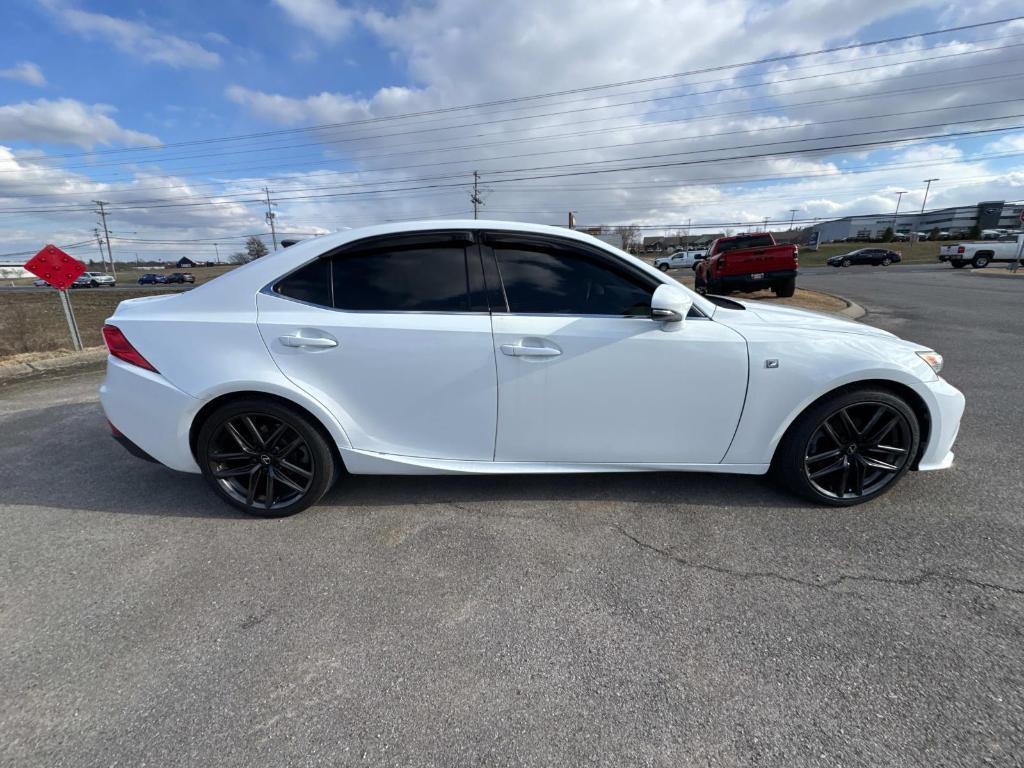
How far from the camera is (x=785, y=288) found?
475 inches

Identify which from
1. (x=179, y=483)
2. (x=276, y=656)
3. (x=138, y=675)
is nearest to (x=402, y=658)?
(x=276, y=656)

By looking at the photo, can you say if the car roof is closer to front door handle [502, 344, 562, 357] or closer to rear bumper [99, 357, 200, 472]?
rear bumper [99, 357, 200, 472]

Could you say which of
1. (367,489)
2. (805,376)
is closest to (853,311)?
(805,376)

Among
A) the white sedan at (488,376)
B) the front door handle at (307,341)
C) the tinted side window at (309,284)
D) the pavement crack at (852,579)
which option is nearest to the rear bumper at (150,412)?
the white sedan at (488,376)

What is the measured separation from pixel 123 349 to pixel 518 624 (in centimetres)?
259

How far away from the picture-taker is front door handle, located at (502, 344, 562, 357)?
246 cm

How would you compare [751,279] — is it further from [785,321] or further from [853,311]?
[785,321]

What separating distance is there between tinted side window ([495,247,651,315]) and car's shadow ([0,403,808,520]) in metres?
1.16

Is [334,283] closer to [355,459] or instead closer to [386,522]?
[355,459]

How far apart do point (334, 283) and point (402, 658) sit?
188 cm

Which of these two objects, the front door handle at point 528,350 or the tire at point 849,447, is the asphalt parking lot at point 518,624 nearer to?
the tire at point 849,447

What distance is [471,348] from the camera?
8.11ft

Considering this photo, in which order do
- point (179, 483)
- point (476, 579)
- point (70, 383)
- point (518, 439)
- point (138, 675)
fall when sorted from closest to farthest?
point (138, 675) < point (476, 579) < point (518, 439) < point (179, 483) < point (70, 383)

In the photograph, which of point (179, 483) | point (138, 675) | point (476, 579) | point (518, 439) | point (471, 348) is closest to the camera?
point (138, 675)
